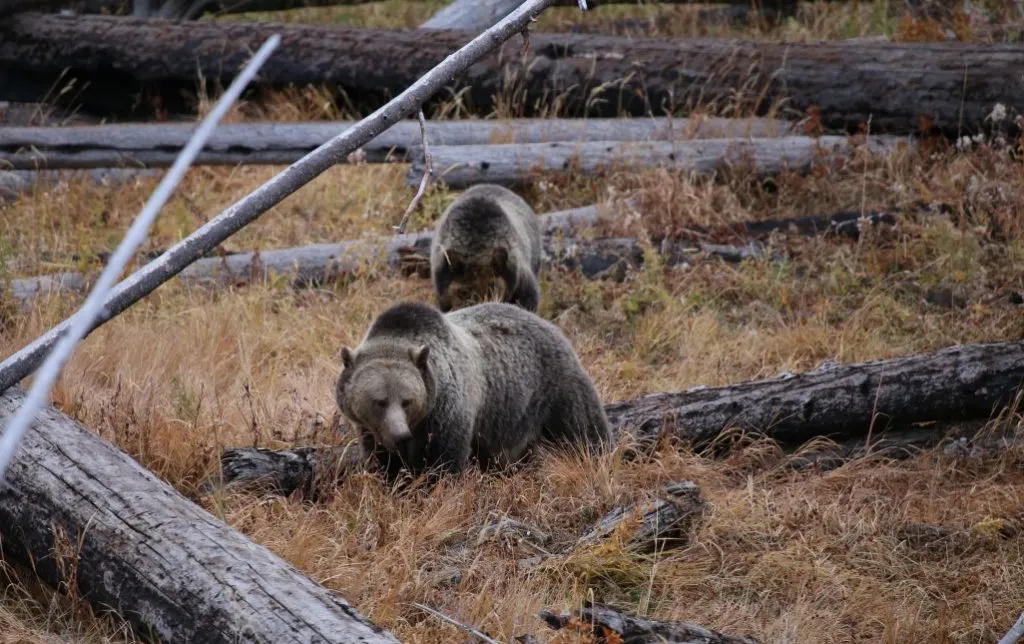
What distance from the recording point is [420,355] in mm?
4574

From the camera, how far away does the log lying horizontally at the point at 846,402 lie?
5391mm

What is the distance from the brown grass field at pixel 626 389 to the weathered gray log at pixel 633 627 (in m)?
0.09

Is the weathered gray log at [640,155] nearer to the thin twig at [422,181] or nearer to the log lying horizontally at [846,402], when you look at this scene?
the log lying horizontally at [846,402]

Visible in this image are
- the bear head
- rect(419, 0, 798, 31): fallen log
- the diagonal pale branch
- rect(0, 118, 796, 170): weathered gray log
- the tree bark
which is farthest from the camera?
rect(419, 0, 798, 31): fallen log

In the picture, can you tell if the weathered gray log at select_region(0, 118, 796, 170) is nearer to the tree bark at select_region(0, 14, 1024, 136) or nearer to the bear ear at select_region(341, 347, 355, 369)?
the tree bark at select_region(0, 14, 1024, 136)

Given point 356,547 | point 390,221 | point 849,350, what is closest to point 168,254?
point 356,547

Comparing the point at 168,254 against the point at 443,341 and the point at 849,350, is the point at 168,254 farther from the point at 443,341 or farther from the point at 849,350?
the point at 849,350

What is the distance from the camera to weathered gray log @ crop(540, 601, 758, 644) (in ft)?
10.9

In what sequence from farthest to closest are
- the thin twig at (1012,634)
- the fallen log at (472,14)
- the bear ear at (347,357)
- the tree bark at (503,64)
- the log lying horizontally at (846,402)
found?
the fallen log at (472,14) → the tree bark at (503,64) → the log lying horizontally at (846,402) → the bear ear at (347,357) → the thin twig at (1012,634)

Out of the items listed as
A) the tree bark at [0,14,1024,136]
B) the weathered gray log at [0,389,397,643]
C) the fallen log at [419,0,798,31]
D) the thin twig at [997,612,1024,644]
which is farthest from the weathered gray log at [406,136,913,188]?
the thin twig at [997,612,1024,644]

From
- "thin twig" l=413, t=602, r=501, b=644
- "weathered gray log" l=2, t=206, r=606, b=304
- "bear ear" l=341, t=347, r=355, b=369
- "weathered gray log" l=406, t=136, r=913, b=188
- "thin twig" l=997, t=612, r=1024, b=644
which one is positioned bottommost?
"weathered gray log" l=2, t=206, r=606, b=304

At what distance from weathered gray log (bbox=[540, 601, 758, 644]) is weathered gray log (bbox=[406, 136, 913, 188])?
17.7ft

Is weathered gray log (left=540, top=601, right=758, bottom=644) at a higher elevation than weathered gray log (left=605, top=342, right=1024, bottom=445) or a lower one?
higher

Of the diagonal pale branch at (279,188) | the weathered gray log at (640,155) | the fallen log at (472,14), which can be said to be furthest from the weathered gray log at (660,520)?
the fallen log at (472,14)
